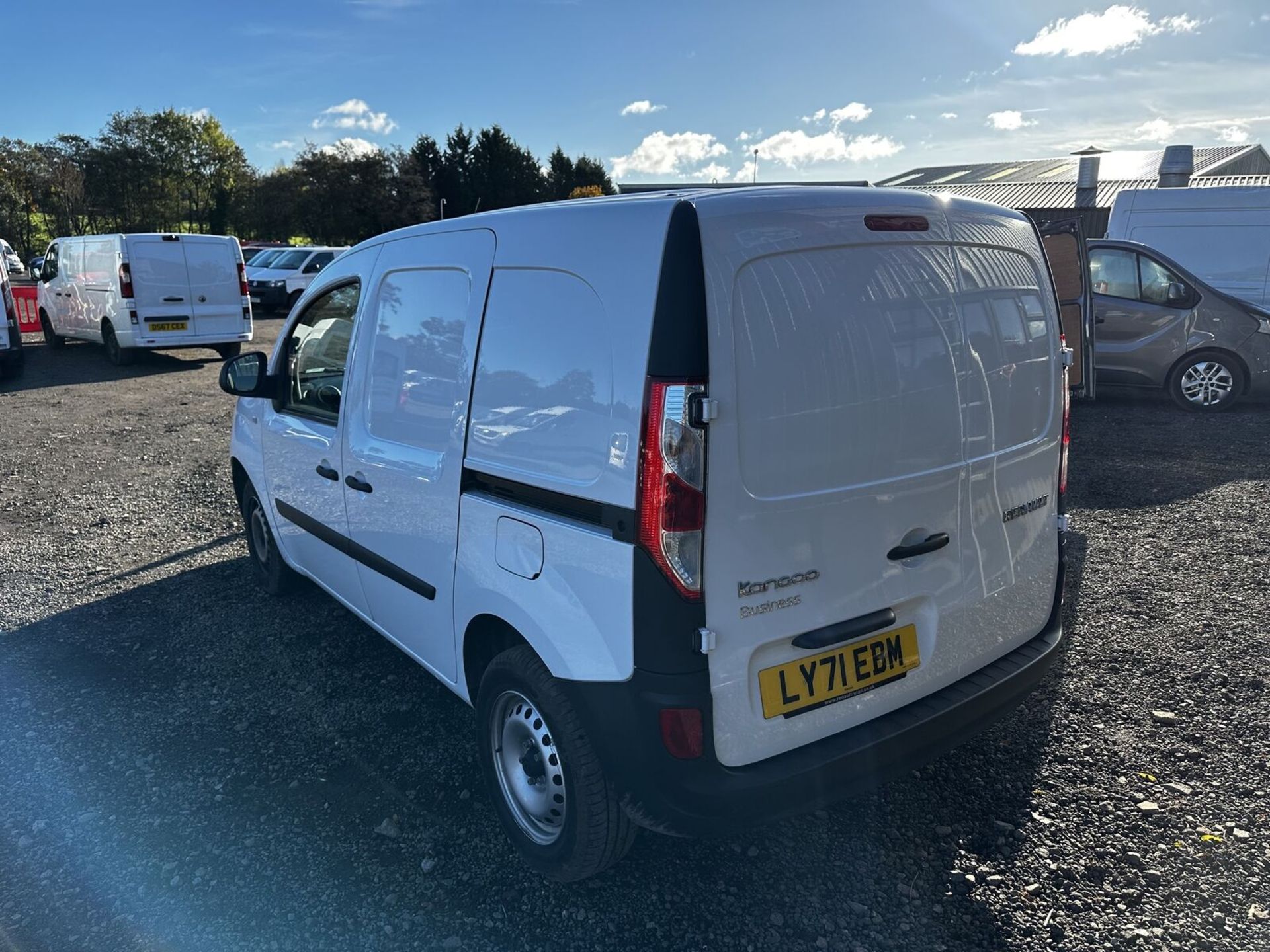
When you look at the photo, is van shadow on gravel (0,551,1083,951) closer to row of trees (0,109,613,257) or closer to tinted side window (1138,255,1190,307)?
tinted side window (1138,255,1190,307)

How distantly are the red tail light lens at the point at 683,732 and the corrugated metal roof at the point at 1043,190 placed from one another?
24.7m

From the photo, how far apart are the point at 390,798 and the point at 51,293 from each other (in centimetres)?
1604

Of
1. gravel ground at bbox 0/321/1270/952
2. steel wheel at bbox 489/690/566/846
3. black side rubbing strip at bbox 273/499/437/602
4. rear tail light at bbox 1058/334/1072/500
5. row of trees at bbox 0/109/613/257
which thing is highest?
row of trees at bbox 0/109/613/257

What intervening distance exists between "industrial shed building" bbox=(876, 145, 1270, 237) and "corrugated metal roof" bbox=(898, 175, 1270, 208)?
2 centimetres

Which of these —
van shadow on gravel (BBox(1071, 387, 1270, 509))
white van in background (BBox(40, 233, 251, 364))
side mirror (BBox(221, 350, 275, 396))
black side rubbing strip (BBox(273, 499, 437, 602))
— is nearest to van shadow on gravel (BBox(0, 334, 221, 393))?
white van in background (BBox(40, 233, 251, 364))

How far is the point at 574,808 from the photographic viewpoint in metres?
2.46

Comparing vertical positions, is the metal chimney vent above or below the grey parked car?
above

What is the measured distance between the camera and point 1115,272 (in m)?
9.59

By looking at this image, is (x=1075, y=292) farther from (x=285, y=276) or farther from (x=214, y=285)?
(x=285, y=276)

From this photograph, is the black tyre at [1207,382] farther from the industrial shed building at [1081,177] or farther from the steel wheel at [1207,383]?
the industrial shed building at [1081,177]

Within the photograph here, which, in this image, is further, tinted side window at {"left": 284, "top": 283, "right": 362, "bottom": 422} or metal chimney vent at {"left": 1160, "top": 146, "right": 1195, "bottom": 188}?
metal chimney vent at {"left": 1160, "top": 146, "right": 1195, "bottom": 188}

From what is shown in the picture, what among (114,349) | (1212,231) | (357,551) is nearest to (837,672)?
(357,551)

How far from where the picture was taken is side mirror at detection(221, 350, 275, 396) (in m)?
4.09

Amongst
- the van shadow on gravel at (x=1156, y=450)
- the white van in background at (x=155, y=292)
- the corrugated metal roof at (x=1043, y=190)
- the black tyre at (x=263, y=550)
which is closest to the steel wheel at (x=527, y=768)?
the black tyre at (x=263, y=550)
